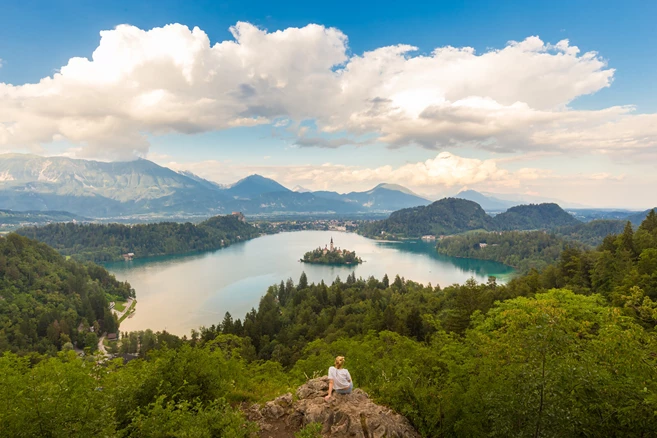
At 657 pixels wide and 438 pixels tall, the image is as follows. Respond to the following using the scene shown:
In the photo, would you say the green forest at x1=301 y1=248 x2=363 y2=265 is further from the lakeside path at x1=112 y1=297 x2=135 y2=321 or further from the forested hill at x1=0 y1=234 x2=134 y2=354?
the forested hill at x1=0 y1=234 x2=134 y2=354

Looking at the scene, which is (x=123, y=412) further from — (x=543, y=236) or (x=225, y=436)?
(x=543, y=236)

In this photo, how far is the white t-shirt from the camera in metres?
8.00

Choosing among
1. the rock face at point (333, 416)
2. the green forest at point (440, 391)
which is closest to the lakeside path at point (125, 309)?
the green forest at point (440, 391)

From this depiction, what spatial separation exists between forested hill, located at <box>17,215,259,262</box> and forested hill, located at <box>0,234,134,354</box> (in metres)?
60.7

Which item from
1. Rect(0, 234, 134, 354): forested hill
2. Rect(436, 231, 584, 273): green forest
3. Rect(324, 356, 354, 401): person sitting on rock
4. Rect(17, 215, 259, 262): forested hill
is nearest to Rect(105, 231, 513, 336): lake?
Rect(436, 231, 584, 273): green forest

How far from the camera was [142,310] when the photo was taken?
58688mm

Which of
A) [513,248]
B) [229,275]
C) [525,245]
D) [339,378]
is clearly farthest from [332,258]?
[339,378]

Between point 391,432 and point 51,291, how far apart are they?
230 ft

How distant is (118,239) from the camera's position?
13700 centimetres

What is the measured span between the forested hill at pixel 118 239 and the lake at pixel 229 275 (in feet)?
40.3

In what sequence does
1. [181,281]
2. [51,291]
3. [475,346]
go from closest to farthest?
[475,346] < [51,291] < [181,281]

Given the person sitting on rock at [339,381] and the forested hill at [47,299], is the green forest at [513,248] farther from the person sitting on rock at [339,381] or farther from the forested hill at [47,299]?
the person sitting on rock at [339,381]

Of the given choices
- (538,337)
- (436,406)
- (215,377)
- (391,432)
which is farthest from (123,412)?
(538,337)

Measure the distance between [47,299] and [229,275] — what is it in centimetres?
3775
